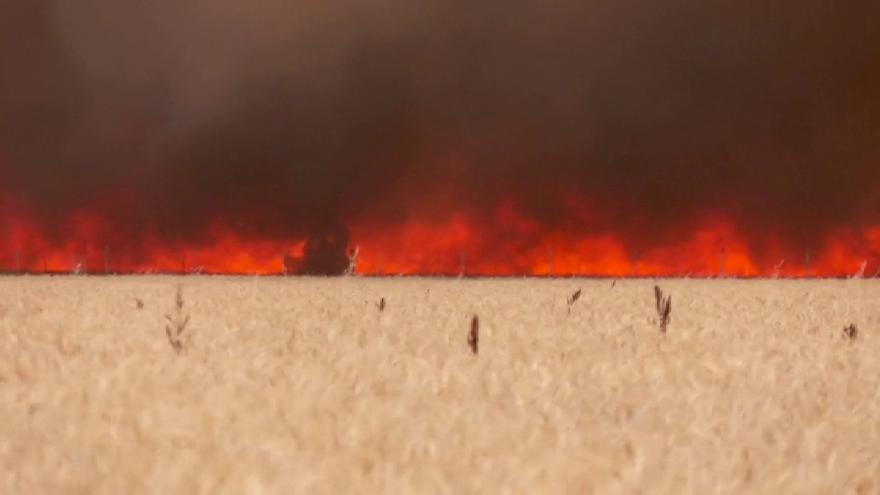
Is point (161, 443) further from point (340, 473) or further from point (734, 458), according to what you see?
point (734, 458)

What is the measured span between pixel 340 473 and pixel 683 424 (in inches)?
71.2

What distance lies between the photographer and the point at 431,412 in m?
4.56

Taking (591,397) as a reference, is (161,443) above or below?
below

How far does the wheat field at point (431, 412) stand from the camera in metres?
3.38

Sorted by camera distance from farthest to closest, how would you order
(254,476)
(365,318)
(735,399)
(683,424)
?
1. (365,318)
2. (735,399)
3. (683,424)
4. (254,476)

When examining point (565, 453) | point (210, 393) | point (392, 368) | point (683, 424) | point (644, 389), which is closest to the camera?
point (565, 453)

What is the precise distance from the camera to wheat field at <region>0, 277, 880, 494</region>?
3377 mm

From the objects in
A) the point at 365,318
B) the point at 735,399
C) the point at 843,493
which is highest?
the point at 365,318

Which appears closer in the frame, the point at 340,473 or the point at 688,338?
the point at 340,473

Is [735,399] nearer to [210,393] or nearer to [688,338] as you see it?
[210,393]

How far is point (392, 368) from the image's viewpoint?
6137mm

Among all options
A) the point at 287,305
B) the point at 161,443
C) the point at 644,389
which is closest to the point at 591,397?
the point at 644,389

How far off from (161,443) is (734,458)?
2082 mm

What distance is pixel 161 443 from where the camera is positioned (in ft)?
12.6
